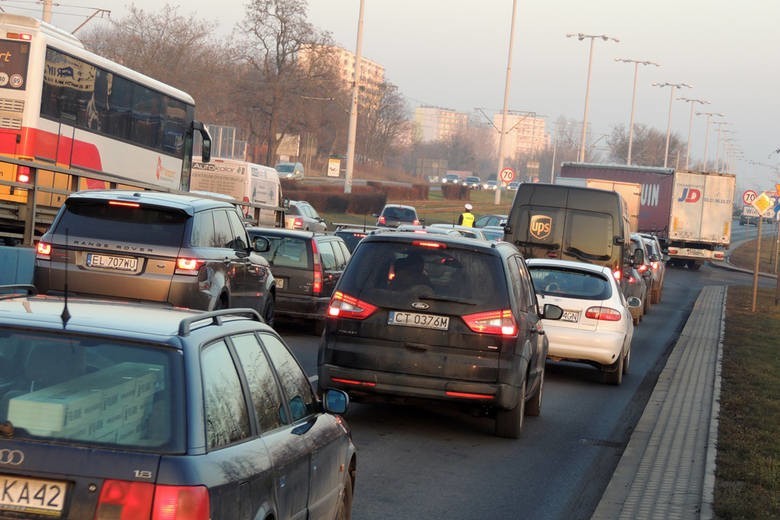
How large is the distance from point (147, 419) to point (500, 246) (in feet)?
23.6

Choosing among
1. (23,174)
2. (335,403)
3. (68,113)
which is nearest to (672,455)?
(335,403)

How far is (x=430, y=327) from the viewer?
34.9 ft

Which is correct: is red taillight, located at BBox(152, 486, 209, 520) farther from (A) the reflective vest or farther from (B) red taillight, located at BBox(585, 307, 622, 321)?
(A) the reflective vest

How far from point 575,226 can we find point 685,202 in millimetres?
35573

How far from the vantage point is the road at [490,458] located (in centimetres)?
849

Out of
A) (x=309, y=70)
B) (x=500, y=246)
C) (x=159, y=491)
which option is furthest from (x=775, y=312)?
(x=309, y=70)

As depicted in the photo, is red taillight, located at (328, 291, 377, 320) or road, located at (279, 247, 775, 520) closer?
road, located at (279, 247, 775, 520)

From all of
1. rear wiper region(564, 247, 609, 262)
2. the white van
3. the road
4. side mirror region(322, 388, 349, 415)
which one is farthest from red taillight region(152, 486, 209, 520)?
the white van

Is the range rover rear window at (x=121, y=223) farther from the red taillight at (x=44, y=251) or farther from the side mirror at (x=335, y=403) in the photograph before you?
the side mirror at (x=335, y=403)

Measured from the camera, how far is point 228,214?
1525 centimetres

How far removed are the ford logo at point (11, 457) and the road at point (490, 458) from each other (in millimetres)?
4108

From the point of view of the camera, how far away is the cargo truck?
5628 centimetres

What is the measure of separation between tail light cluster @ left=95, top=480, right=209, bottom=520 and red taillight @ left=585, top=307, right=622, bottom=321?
498 inches

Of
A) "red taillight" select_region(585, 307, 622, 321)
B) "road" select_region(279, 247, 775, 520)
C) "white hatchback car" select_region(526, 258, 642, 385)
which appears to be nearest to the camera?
"road" select_region(279, 247, 775, 520)
